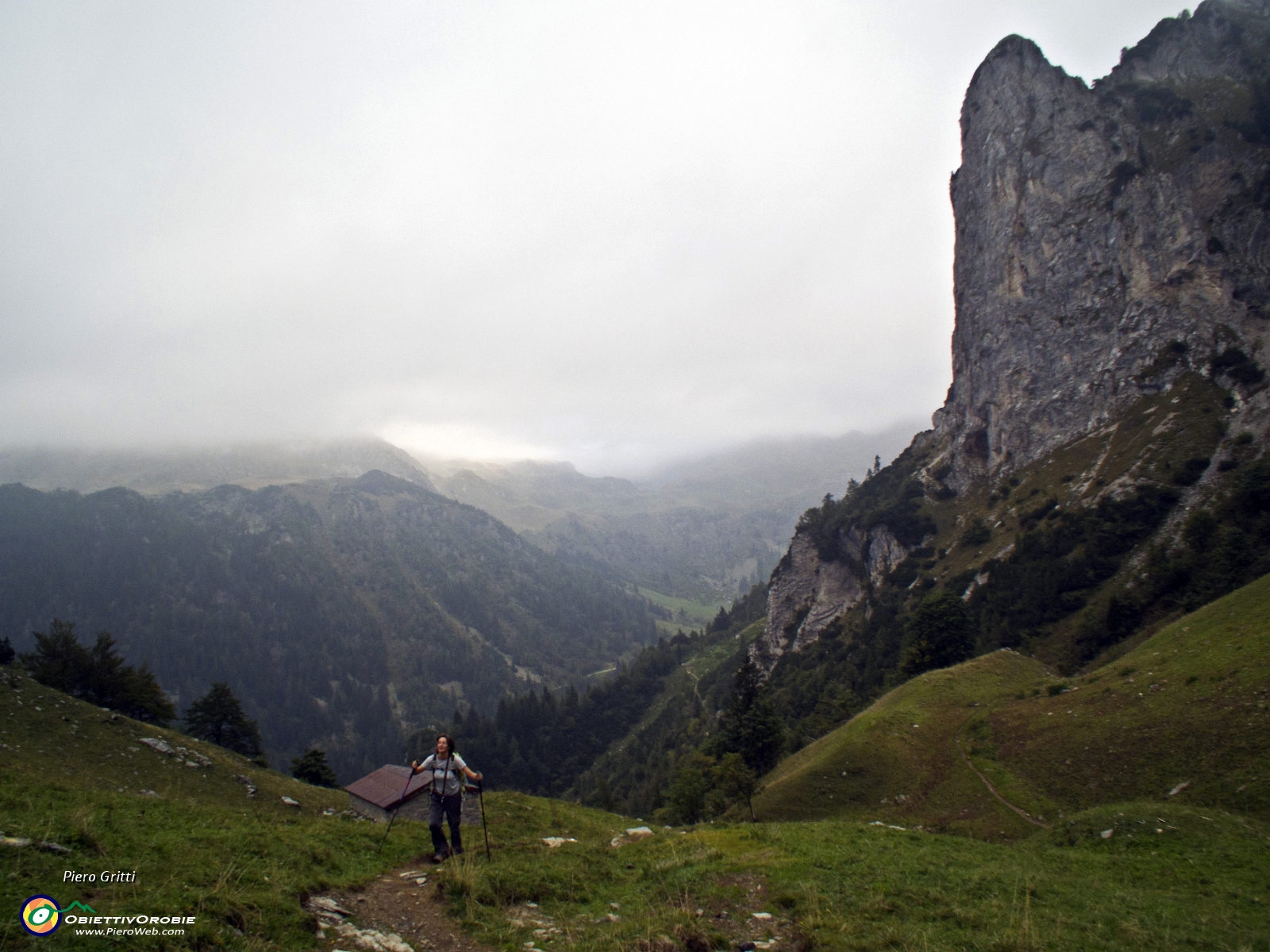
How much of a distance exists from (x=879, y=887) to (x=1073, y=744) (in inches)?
885

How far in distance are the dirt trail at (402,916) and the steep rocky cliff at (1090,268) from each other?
8405 centimetres

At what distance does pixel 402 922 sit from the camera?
9.65 m

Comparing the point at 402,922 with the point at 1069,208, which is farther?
the point at 1069,208

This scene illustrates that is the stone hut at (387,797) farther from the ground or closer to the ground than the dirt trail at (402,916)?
closer to the ground

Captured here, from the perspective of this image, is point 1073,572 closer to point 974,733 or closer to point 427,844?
point 974,733

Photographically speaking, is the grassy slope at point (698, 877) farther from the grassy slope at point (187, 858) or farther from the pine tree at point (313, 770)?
the pine tree at point (313, 770)

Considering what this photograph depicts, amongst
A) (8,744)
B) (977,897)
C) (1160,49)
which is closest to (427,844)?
(977,897)

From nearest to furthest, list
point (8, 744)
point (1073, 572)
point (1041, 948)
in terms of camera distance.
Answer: point (1041, 948), point (8, 744), point (1073, 572)

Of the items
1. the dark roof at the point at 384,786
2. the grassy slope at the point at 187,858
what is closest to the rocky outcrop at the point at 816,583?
the dark roof at the point at 384,786

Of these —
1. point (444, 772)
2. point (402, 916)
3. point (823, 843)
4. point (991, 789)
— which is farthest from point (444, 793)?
point (991, 789)

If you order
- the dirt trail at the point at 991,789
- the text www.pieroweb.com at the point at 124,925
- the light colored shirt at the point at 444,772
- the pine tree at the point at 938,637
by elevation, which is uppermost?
the text www.pieroweb.com at the point at 124,925

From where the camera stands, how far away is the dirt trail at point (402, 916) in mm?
8625

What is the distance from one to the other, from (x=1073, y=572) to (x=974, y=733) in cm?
4605

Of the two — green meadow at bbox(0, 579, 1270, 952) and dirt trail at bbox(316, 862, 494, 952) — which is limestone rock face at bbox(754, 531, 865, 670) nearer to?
green meadow at bbox(0, 579, 1270, 952)
